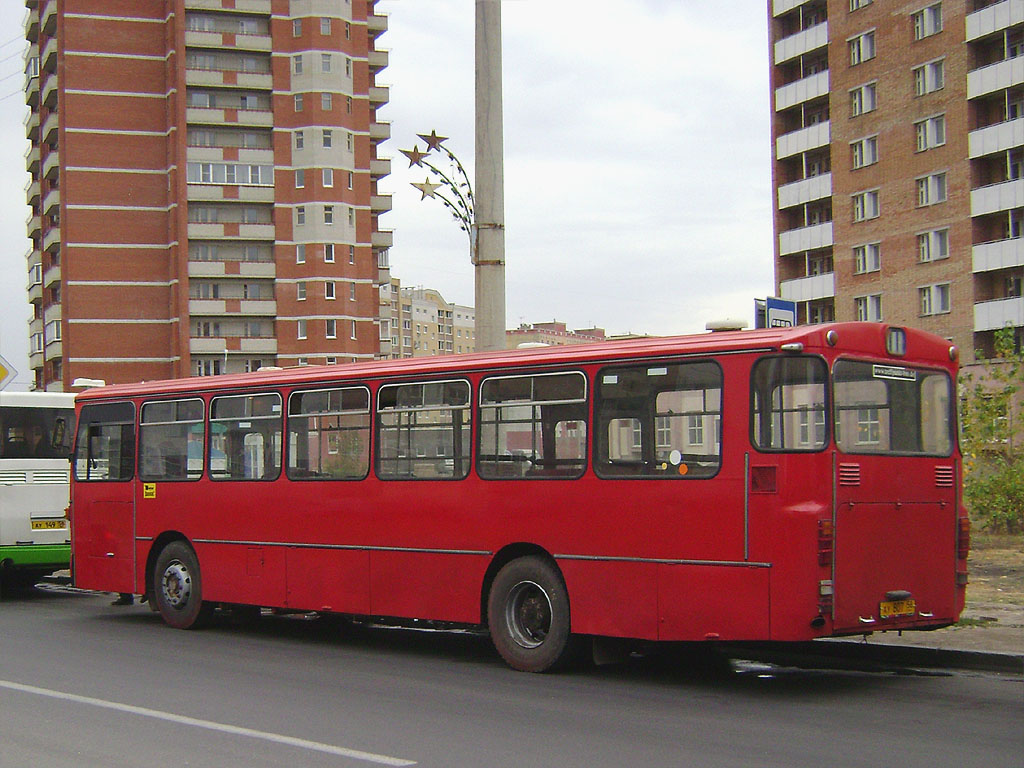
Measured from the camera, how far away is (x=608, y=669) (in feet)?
39.5

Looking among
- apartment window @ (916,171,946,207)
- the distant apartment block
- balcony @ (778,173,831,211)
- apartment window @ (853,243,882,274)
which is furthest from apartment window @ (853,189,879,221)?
the distant apartment block

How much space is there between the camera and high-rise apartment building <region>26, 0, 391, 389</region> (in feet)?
284

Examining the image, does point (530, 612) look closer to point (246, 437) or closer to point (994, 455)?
point (246, 437)

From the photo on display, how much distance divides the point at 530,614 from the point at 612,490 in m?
1.49

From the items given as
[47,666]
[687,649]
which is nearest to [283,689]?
[47,666]

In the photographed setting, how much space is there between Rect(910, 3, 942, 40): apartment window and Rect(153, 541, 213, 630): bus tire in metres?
51.6

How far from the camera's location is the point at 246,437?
14.9 meters

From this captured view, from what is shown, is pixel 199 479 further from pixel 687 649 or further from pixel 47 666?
pixel 687 649

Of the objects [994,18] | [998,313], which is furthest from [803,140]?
[998,313]

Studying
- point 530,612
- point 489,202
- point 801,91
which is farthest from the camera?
point 801,91

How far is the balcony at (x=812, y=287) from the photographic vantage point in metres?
66.0

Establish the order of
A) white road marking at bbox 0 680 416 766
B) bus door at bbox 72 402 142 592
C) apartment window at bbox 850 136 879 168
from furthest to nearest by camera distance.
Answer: apartment window at bbox 850 136 879 168 < bus door at bbox 72 402 142 592 < white road marking at bbox 0 680 416 766

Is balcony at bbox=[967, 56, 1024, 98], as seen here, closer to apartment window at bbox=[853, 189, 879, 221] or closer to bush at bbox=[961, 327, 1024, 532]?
apartment window at bbox=[853, 189, 879, 221]

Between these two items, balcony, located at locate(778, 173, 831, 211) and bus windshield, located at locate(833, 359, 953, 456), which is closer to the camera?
bus windshield, located at locate(833, 359, 953, 456)
